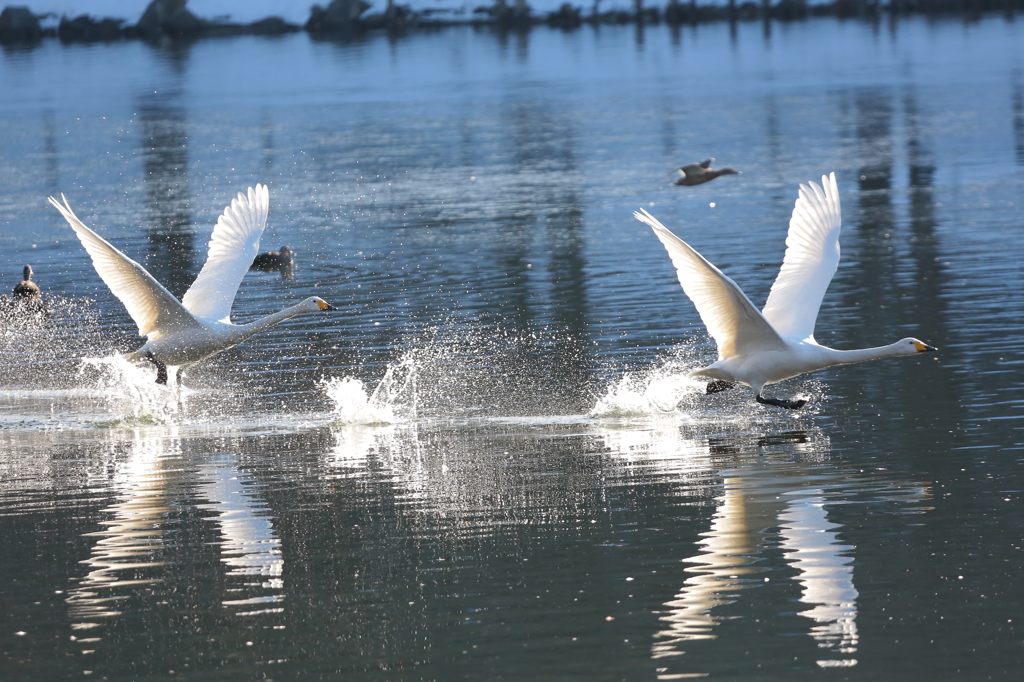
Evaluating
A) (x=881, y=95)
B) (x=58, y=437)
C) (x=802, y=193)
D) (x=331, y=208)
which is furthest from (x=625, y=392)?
(x=881, y=95)

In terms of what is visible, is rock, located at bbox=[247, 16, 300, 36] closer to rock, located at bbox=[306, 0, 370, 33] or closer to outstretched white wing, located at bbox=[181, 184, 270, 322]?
rock, located at bbox=[306, 0, 370, 33]

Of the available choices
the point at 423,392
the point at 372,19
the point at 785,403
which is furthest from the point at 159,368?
the point at 372,19

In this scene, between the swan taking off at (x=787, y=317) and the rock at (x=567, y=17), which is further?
the rock at (x=567, y=17)

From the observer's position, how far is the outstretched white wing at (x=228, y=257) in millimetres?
14945

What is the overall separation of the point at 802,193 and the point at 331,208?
19523 millimetres

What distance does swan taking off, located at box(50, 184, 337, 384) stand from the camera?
45.6 ft

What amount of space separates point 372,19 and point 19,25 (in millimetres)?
25339

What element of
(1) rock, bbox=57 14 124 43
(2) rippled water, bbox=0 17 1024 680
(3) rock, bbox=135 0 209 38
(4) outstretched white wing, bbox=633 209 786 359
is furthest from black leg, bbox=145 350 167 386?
(1) rock, bbox=57 14 124 43

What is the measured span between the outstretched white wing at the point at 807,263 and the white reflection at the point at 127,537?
559cm

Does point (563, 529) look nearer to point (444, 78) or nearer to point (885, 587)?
point (885, 587)

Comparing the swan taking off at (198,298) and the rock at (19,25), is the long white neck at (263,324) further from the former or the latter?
the rock at (19,25)

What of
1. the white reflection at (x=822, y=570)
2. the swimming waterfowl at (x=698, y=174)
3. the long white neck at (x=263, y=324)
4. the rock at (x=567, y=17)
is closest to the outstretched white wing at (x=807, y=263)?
the white reflection at (x=822, y=570)

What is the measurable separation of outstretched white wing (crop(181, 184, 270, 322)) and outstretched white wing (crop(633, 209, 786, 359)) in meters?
4.62

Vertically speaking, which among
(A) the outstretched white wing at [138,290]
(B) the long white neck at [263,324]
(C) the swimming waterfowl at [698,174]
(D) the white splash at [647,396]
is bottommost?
(D) the white splash at [647,396]
